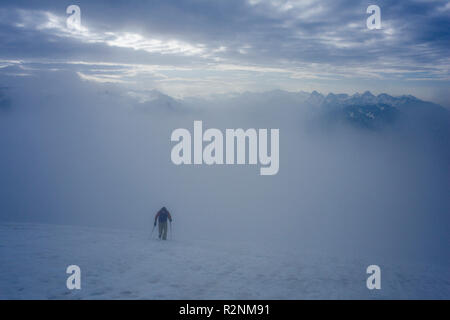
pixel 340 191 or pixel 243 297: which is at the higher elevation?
pixel 243 297

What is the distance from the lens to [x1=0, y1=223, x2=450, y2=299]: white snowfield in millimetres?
10711

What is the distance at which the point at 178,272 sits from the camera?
1284cm

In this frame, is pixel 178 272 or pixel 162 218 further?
pixel 162 218

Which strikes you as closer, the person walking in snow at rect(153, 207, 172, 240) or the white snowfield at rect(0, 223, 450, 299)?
the white snowfield at rect(0, 223, 450, 299)

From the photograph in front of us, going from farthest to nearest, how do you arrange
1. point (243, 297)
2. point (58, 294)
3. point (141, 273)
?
point (141, 273) < point (243, 297) < point (58, 294)

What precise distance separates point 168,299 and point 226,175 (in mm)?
159511

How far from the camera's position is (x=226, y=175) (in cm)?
16962

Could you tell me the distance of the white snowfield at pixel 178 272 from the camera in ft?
35.1

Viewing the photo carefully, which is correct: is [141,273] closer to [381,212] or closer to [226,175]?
[381,212]

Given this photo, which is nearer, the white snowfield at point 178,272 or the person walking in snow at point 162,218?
the white snowfield at point 178,272

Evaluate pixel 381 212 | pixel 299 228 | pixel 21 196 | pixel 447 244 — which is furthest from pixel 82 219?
pixel 381 212

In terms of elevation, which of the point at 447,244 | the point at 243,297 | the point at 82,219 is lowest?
the point at 447,244

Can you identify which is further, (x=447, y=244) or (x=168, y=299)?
(x=447, y=244)

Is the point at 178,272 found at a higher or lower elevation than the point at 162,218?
lower
